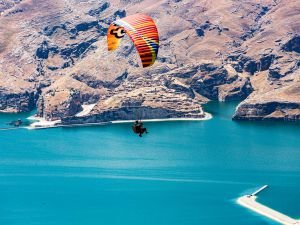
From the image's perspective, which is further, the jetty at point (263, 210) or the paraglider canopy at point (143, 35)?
the jetty at point (263, 210)

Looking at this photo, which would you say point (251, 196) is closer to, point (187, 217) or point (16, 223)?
point (187, 217)

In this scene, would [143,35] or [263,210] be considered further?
[263,210]

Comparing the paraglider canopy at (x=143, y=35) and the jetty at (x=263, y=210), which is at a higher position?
the paraglider canopy at (x=143, y=35)

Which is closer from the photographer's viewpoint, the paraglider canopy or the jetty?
the paraglider canopy

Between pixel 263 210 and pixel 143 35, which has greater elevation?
pixel 143 35

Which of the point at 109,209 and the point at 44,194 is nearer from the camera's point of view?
the point at 109,209

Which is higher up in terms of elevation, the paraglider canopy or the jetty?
the paraglider canopy

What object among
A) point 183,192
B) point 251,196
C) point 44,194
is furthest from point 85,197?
point 251,196

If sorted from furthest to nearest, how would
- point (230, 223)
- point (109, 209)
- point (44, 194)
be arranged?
point (44, 194) < point (109, 209) < point (230, 223)
